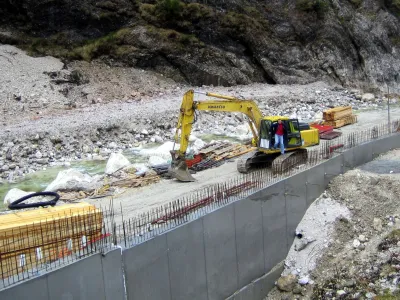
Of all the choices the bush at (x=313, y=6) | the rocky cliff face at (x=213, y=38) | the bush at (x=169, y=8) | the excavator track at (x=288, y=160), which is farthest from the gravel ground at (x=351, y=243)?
the bush at (x=313, y=6)

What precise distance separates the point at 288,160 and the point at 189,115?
11.4ft

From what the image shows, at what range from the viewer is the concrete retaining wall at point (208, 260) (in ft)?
26.5

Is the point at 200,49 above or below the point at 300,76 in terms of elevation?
above

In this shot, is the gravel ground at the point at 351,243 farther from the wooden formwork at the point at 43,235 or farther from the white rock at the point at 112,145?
the white rock at the point at 112,145

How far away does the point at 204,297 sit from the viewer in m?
10.4

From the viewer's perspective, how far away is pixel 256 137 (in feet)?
52.3

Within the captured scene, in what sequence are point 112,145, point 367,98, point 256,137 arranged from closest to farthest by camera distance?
point 256,137
point 112,145
point 367,98

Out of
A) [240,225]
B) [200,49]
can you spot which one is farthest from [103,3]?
[240,225]

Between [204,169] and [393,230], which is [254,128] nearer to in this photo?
[204,169]

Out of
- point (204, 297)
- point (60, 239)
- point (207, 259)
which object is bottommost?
point (204, 297)

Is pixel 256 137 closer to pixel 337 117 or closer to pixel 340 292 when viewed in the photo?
pixel 340 292

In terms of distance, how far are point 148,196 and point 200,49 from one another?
2667 centimetres

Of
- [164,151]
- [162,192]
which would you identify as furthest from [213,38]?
[162,192]

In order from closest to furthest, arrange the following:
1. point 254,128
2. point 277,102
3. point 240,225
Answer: point 240,225
point 254,128
point 277,102
